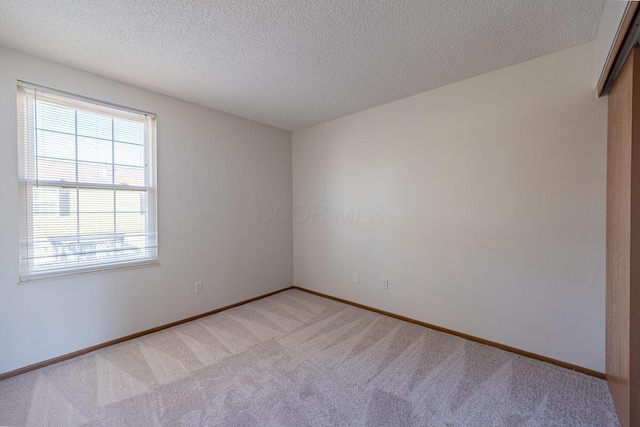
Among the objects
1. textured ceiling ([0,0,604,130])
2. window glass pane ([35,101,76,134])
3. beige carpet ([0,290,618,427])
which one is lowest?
beige carpet ([0,290,618,427])

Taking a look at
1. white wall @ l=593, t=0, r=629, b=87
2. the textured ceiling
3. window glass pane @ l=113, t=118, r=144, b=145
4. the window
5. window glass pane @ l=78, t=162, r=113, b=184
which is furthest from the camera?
window glass pane @ l=113, t=118, r=144, b=145

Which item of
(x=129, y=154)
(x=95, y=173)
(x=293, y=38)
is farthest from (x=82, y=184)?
(x=293, y=38)

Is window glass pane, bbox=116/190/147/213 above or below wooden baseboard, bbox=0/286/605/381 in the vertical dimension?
above

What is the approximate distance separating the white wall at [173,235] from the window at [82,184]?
→ 0.26ft

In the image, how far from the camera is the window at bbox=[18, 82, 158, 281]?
2.07 m

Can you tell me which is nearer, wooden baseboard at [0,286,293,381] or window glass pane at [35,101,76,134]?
wooden baseboard at [0,286,293,381]

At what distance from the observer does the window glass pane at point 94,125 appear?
7.58 ft

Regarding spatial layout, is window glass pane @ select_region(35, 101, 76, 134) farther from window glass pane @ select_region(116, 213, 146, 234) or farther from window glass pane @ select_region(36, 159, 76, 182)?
window glass pane @ select_region(116, 213, 146, 234)

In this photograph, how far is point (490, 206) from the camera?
2.37 meters

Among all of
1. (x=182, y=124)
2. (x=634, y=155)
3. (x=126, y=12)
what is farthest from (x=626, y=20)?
(x=182, y=124)

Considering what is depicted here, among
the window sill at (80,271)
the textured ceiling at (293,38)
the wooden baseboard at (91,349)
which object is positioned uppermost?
the textured ceiling at (293,38)

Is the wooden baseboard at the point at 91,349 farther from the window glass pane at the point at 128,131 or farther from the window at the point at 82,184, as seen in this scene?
the window glass pane at the point at 128,131

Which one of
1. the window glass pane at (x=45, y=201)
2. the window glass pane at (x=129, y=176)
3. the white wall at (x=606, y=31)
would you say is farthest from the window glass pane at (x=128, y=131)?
the white wall at (x=606, y=31)

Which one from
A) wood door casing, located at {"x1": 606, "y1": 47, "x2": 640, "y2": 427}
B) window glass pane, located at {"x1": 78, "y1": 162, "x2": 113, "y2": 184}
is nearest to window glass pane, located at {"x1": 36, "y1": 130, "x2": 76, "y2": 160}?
window glass pane, located at {"x1": 78, "y1": 162, "x2": 113, "y2": 184}
